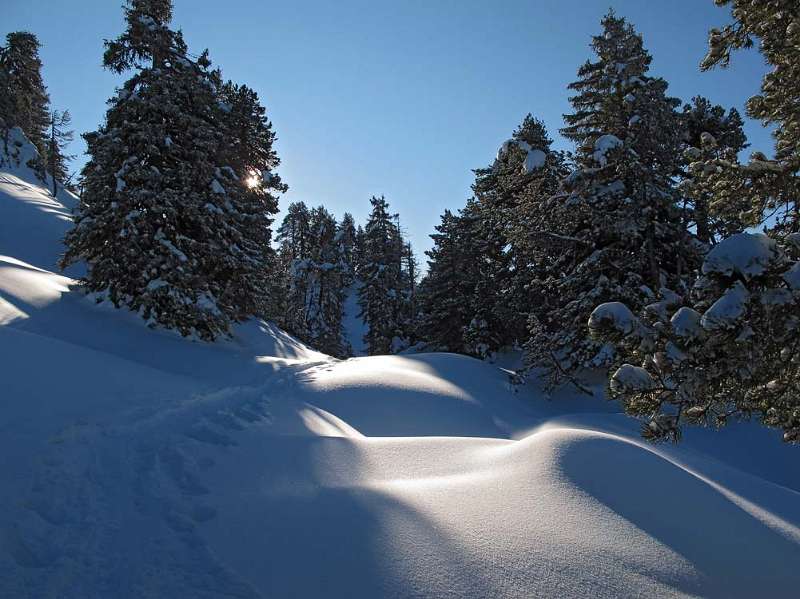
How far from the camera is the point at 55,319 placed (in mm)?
11656

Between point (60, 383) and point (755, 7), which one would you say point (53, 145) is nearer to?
point (60, 383)

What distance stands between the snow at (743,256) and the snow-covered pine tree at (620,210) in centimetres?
1016

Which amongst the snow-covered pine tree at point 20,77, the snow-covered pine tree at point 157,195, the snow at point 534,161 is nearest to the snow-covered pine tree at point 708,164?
the snow at point 534,161

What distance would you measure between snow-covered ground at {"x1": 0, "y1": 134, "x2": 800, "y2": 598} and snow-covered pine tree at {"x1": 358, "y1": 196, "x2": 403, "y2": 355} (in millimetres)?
28098

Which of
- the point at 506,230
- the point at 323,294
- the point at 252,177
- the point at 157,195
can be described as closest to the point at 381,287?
the point at 323,294

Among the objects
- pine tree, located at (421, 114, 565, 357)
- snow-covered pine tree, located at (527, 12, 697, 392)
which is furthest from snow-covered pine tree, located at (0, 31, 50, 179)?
snow-covered pine tree, located at (527, 12, 697, 392)

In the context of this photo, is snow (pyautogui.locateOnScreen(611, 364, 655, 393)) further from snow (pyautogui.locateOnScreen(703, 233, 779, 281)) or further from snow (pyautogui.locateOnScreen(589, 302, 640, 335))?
snow (pyautogui.locateOnScreen(703, 233, 779, 281))

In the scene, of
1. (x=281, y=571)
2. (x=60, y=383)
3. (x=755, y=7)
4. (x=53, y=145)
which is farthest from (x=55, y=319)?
(x=53, y=145)

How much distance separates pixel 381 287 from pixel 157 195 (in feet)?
81.6

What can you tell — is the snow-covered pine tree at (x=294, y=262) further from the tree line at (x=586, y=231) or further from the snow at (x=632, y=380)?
the snow at (x=632, y=380)

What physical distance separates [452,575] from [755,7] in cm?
623

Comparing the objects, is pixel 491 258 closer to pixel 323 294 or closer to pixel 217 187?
pixel 217 187

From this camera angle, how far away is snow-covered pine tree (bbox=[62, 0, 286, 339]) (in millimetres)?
13406

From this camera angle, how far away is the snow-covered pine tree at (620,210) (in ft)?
43.5
